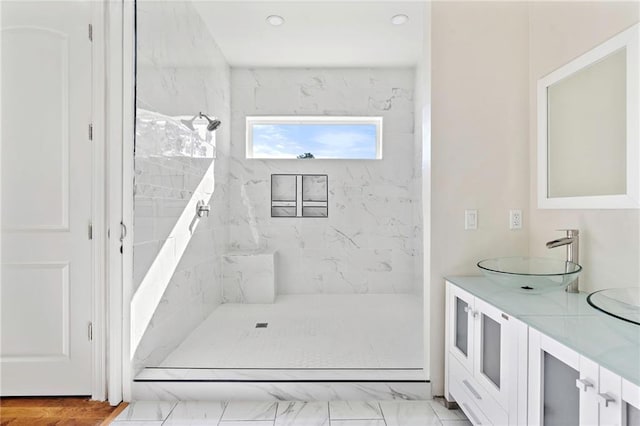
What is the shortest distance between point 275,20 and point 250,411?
2.85 m

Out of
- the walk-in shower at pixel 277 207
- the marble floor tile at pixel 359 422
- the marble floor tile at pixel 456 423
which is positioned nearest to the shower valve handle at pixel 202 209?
the walk-in shower at pixel 277 207

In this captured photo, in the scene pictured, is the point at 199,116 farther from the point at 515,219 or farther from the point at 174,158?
the point at 515,219

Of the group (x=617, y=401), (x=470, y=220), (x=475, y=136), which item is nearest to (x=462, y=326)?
(x=470, y=220)

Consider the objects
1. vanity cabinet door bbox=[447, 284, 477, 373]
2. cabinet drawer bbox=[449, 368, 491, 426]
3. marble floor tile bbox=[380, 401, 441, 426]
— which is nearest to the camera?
cabinet drawer bbox=[449, 368, 491, 426]

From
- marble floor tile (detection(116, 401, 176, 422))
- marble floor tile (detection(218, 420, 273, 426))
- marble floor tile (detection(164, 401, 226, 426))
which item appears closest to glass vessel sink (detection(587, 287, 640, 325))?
marble floor tile (detection(218, 420, 273, 426))

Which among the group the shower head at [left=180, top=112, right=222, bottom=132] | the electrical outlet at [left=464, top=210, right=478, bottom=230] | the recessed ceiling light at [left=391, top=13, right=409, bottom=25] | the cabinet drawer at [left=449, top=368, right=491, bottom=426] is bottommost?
the cabinet drawer at [left=449, top=368, right=491, bottom=426]

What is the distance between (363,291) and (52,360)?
2872 millimetres

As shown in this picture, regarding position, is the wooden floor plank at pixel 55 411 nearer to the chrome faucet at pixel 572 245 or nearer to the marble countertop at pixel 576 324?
the marble countertop at pixel 576 324

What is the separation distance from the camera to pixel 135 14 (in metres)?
1.95

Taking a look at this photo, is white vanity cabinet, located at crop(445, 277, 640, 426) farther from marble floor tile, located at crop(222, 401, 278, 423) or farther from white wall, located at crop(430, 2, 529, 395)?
marble floor tile, located at crop(222, 401, 278, 423)

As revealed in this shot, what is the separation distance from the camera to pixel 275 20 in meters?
2.96

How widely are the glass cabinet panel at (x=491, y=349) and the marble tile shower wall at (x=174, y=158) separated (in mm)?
1793

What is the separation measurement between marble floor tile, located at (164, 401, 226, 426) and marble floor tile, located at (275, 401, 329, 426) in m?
0.31

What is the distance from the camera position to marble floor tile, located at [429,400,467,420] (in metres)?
1.78
